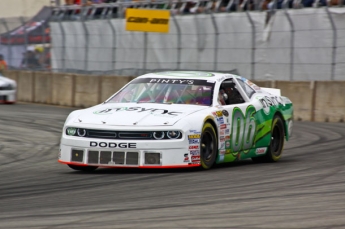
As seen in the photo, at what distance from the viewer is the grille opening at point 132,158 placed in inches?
376

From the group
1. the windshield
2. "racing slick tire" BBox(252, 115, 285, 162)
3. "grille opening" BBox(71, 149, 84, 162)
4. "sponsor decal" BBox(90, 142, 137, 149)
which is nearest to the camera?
"sponsor decal" BBox(90, 142, 137, 149)

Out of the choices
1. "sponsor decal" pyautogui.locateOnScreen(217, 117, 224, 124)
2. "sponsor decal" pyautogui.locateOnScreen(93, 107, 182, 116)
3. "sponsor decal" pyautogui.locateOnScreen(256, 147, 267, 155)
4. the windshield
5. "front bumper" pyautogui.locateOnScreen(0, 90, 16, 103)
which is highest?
the windshield

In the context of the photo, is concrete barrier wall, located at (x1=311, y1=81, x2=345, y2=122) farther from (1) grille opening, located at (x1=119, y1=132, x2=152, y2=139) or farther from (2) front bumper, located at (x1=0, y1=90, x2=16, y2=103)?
(1) grille opening, located at (x1=119, y1=132, x2=152, y2=139)

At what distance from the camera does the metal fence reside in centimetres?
2122

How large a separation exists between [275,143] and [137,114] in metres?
2.85

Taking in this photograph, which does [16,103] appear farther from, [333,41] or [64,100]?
[333,41]

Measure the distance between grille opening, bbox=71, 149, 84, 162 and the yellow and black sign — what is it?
51.5 ft

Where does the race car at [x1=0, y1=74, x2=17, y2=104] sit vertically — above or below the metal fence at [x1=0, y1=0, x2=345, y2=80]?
below

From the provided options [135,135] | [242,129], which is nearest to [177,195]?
[135,135]

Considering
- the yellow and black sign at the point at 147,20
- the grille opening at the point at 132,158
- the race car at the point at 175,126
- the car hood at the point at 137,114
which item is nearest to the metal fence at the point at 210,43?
the yellow and black sign at the point at 147,20

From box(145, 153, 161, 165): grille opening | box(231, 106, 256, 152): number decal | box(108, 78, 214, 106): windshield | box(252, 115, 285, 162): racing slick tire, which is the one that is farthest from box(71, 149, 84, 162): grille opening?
box(252, 115, 285, 162): racing slick tire

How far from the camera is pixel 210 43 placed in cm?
2414

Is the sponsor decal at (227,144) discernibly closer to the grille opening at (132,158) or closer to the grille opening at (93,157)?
the grille opening at (132,158)

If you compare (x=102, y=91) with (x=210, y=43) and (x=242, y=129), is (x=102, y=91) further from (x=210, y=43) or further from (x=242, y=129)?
(x=242, y=129)
